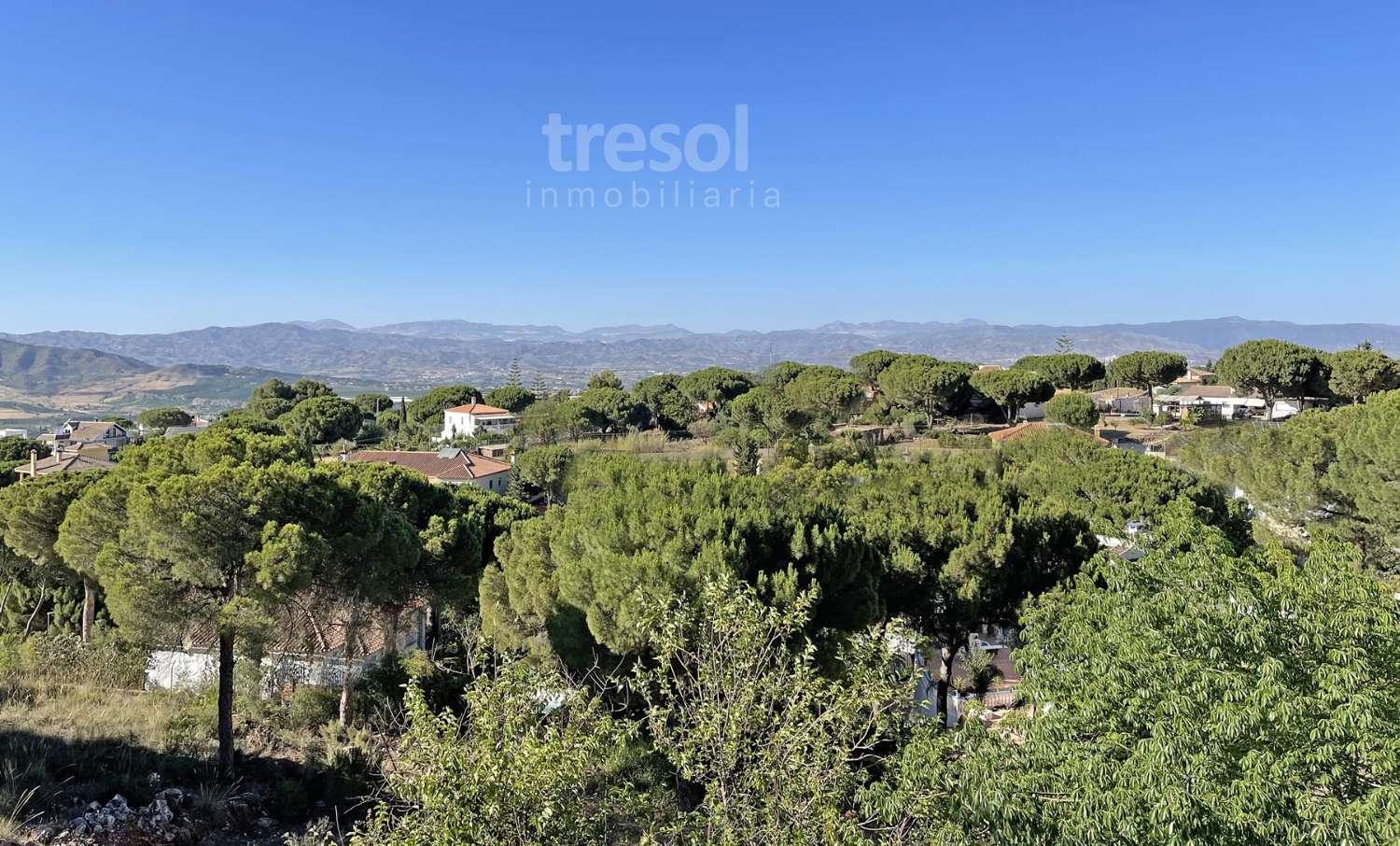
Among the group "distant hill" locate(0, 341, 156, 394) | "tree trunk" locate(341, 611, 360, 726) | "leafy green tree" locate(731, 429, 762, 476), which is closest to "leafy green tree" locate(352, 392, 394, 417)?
"leafy green tree" locate(731, 429, 762, 476)

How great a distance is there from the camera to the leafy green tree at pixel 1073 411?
127ft

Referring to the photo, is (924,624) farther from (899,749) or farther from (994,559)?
(899,749)

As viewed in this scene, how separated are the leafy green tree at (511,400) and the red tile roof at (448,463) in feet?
73.7

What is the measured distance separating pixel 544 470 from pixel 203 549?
76.7ft

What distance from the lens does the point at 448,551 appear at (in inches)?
505

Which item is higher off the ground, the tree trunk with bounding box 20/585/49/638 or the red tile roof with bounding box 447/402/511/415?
the red tile roof with bounding box 447/402/511/415

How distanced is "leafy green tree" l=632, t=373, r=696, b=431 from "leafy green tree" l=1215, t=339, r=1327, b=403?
33.3 meters

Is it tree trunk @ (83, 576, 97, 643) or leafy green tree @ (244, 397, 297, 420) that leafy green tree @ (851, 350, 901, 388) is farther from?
tree trunk @ (83, 576, 97, 643)

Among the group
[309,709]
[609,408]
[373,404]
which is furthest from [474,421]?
[309,709]

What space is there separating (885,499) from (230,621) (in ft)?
33.5

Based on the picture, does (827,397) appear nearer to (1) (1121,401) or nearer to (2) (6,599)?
(1) (1121,401)

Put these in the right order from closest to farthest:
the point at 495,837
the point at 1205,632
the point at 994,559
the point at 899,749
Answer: the point at 495,837 → the point at 1205,632 → the point at 899,749 → the point at 994,559

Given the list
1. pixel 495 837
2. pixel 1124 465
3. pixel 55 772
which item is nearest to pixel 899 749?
pixel 495 837

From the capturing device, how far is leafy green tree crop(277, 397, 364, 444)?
44.8 metres
